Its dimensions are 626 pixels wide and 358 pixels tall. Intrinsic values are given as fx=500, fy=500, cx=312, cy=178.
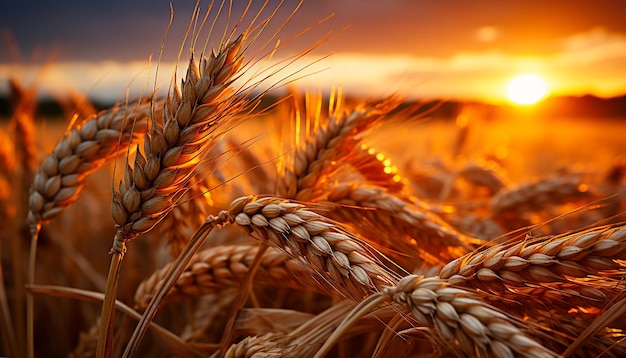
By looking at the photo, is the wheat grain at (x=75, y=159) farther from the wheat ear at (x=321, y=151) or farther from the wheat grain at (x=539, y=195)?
the wheat grain at (x=539, y=195)

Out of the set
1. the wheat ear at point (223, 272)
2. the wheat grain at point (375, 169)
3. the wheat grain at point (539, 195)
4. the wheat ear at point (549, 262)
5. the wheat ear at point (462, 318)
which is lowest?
the wheat ear at point (223, 272)

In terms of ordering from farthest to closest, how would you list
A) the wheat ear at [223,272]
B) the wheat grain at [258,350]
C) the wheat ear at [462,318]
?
the wheat ear at [223,272] < the wheat grain at [258,350] < the wheat ear at [462,318]

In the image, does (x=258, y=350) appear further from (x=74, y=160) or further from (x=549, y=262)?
(x=74, y=160)

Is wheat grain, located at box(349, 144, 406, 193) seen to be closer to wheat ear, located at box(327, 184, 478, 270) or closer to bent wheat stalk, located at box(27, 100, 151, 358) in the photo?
wheat ear, located at box(327, 184, 478, 270)

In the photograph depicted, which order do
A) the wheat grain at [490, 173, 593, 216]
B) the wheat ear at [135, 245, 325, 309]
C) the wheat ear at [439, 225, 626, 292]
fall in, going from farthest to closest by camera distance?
the wheat grain at [490, 173, 593, 216]
the wheat ear at [135, 245, 325, 309]
the wheat ear at [439, 225, 626, 292]

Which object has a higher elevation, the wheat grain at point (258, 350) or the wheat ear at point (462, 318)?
the wheat ear at point (462, 318)

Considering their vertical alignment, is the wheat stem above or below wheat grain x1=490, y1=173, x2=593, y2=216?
below

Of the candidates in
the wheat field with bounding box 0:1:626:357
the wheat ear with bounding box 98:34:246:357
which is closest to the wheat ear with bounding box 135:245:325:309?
the wheat field with bounding box 0:1:626:357

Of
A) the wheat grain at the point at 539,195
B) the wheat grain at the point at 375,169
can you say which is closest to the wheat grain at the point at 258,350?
the wheat grain at the point at 375,169

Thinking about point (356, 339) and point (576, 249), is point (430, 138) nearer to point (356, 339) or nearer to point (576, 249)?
point (356, 339)
